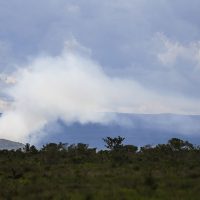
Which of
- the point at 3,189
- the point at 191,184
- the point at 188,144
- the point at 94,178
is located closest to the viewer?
the point at 191,184

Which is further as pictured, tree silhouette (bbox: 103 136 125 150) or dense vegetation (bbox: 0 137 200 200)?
tree silhouette (bbox: 103 136 125 150)

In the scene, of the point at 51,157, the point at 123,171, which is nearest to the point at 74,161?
the point at 51,157

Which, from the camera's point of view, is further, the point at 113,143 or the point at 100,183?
the point at 113,143

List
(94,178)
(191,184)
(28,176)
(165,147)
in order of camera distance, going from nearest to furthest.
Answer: (191,184) → (94,178) → (28,176) → (165,147)

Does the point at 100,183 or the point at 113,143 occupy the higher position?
the point at 113,143

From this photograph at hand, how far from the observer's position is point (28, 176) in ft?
89.0

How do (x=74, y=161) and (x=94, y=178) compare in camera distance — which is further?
(x=74, y=161)

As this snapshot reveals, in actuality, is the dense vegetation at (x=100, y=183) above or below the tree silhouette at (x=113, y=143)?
below

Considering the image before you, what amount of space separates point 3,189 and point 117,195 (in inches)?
254

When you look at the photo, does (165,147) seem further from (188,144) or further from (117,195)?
(117,195)

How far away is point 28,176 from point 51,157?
1395 centimetres

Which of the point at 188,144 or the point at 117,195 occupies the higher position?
the point at 188,144

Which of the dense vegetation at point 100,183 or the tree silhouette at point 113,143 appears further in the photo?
the tree silhouette at point 113,143

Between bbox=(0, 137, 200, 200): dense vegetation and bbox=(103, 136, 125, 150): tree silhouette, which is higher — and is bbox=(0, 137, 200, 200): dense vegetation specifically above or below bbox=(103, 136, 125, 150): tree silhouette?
below
